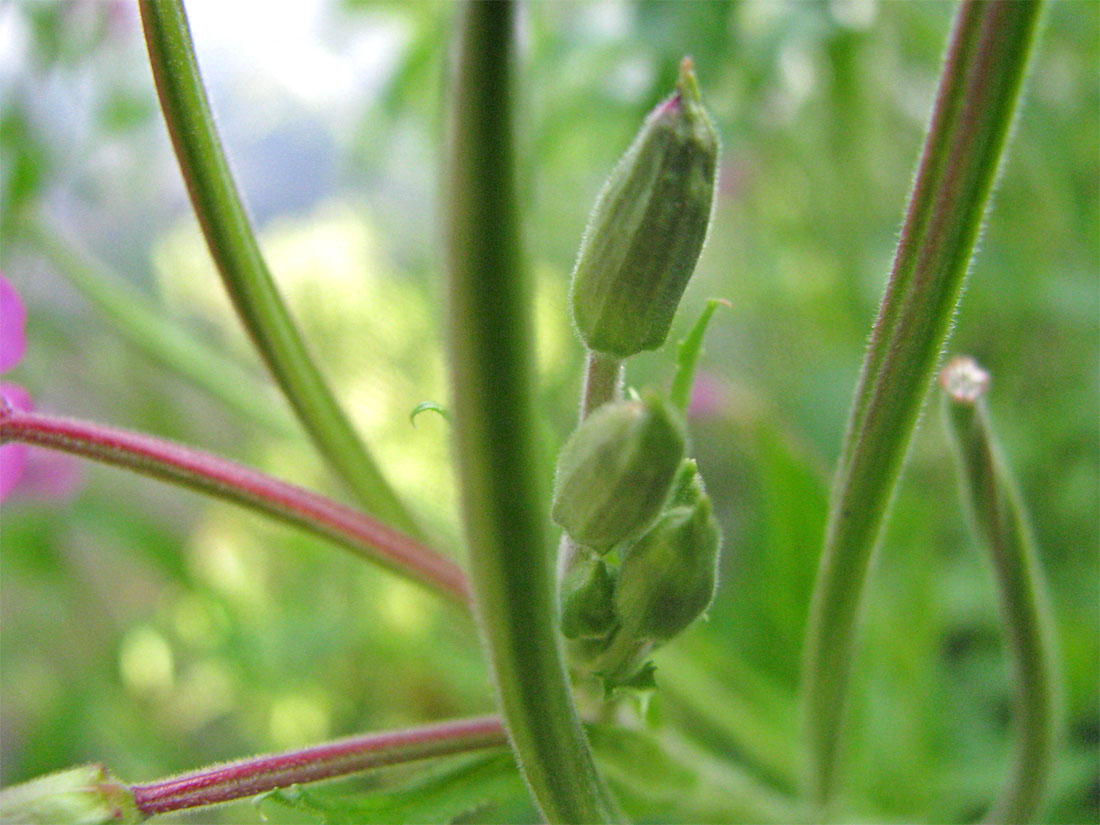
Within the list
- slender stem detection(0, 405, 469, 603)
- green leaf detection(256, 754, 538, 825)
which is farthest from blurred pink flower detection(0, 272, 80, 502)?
green leaf detection(256, 754, 538, 825)

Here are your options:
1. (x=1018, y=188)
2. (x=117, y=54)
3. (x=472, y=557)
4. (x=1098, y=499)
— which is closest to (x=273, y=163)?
(x=117, y=54)

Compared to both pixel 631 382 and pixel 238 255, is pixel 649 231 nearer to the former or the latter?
pixel 238 255

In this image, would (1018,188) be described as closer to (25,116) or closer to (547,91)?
(547,91)

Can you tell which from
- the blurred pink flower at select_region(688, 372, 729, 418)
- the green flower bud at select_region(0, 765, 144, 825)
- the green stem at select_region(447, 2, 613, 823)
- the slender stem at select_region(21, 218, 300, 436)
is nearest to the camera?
the green stem at select_region(447, 2, 613, 823)

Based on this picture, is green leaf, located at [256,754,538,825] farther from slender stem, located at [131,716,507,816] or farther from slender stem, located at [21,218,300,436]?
slender stem, located at [21,218,300,436]

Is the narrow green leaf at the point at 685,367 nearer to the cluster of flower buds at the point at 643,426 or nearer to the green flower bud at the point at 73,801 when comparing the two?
the cluster of flower buds at the point at 643,426

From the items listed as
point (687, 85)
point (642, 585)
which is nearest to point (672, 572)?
point (642, 585)

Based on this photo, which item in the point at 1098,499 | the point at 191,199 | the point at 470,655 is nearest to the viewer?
the point at 191,199
